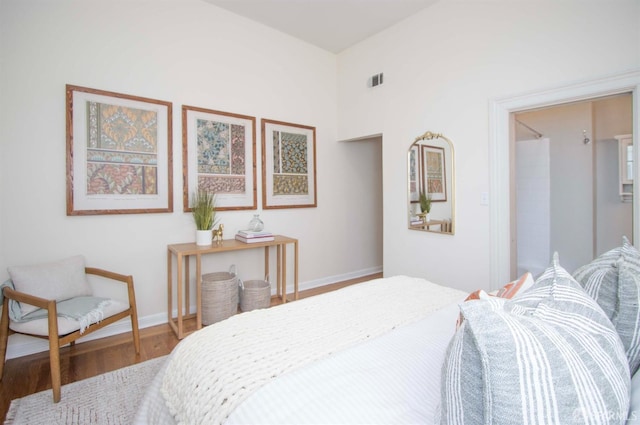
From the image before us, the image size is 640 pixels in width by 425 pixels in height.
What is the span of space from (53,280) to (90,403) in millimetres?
870

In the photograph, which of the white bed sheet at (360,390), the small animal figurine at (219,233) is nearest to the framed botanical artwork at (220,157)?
the small animal figurine at (219,233)

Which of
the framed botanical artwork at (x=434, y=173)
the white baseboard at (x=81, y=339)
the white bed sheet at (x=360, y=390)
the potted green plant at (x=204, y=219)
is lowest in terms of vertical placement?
the white baseboard at (x=81, y=339)

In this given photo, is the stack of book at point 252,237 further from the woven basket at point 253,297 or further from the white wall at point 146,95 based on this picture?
the woven basket at point 253,297

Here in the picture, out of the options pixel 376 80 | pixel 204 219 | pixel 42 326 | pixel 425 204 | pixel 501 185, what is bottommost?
pixel 42 326

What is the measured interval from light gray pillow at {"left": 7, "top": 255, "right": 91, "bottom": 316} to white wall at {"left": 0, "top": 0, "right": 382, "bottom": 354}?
12.1 inches

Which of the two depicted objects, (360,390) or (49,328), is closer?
(360,390)

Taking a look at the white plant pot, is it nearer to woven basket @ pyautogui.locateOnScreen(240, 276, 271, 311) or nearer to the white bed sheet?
woven basket @ pyautogui.locateOnScreen(240, 276, 271, 311)

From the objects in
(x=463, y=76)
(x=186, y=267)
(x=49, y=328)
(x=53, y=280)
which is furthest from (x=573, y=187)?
(x=53, y=280)

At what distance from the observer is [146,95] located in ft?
9.00

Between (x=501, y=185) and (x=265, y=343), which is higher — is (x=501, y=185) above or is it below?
above

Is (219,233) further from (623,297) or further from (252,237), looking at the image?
(623,297)

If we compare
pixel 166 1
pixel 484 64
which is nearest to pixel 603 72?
pixel 484 64

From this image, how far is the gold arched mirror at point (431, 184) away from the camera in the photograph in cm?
295

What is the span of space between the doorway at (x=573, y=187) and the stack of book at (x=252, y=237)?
2772 millimetres
